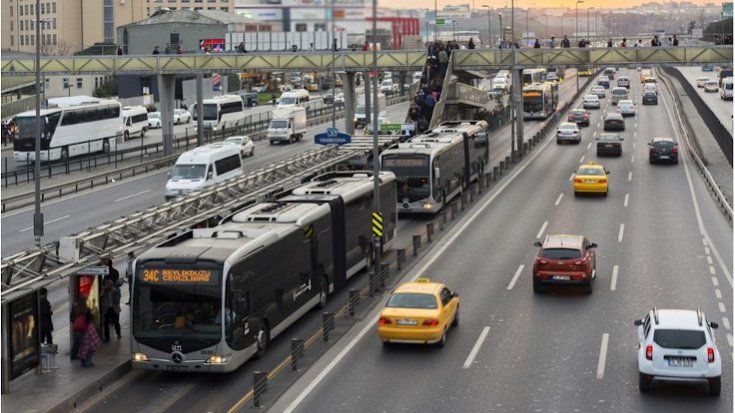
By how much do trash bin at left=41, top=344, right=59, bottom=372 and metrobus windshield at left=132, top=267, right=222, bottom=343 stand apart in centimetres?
210

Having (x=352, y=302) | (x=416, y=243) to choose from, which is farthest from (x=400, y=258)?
(x=352, y=302)

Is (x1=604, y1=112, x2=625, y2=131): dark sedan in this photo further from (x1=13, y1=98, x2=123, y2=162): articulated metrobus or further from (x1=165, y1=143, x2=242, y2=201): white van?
(x1=165, y1=143, x2=242, y2=201): white van

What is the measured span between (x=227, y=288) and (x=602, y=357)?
27.7 ft

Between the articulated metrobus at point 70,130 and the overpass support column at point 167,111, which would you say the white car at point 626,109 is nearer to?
the overpass support column at point 167,111

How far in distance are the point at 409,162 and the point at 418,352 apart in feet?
71.7

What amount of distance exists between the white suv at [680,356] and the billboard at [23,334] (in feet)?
39.9

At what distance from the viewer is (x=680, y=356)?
23.0 meters

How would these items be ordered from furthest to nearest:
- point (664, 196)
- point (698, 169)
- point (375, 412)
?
point (698, 169)
point (664, 196)
point (375, 412)

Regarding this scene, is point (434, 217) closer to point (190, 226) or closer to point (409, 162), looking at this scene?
A: point (409, 162)

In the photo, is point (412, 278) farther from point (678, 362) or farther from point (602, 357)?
point (678, 362)

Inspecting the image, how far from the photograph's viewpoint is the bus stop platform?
75.1ft

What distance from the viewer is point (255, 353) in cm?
2638

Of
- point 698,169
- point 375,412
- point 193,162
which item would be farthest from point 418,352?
point 698,169

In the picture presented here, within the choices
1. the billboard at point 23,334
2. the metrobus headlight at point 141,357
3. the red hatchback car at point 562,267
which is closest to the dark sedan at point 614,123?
the red hatchback car at point 562,267
